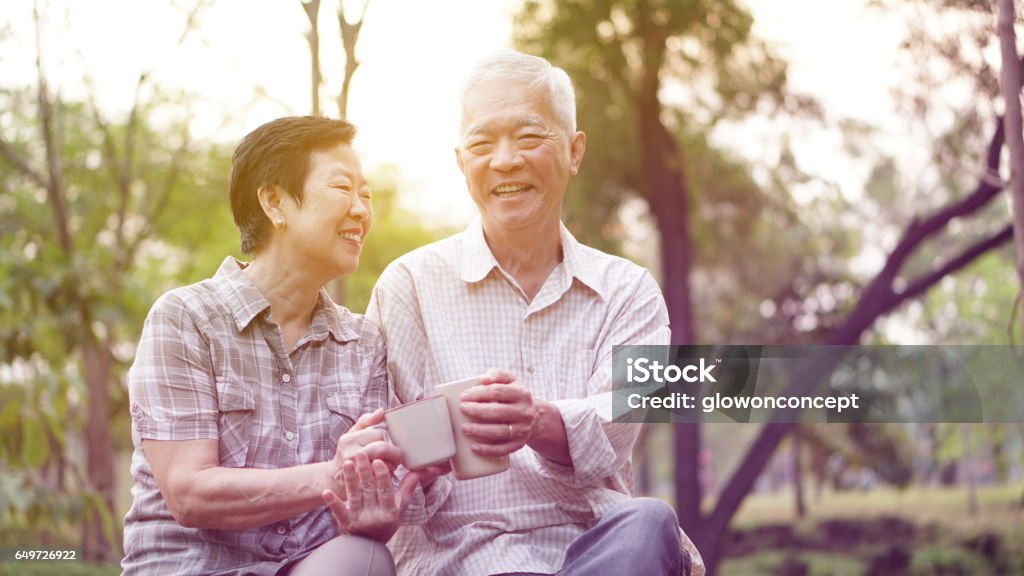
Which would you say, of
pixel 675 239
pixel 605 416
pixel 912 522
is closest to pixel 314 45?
pixel 605 416

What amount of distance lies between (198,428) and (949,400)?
855 cm

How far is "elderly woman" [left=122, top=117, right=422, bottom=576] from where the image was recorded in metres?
1.57

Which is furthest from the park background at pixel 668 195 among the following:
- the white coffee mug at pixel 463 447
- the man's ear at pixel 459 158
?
the white coffee mug at pixel 463 447

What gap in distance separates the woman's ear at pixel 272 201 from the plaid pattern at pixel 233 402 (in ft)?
0.38

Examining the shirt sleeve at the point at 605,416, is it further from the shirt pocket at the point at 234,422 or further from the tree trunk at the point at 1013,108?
the tree trunk at the point at 1013,108

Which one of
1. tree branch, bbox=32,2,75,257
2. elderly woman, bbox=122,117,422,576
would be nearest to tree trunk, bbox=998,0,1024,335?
elderly woman, bbox=122,117,422,576

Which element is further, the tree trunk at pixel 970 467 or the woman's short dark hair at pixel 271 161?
the tree trunk at pixel 970 467

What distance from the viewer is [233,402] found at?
5.63 feet

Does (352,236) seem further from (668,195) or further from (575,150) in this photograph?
(668,195)

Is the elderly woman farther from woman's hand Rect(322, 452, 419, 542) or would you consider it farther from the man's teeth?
the man's teeth

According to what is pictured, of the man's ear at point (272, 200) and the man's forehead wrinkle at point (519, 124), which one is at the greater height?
the man's forehead wrinkle at point (519, 124)

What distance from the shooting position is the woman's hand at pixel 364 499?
154 cm

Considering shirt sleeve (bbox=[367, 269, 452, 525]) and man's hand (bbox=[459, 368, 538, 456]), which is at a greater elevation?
shirt sleeve (bbox=[367, 269, 452, 525])

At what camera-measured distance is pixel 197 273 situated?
35.2 ft
